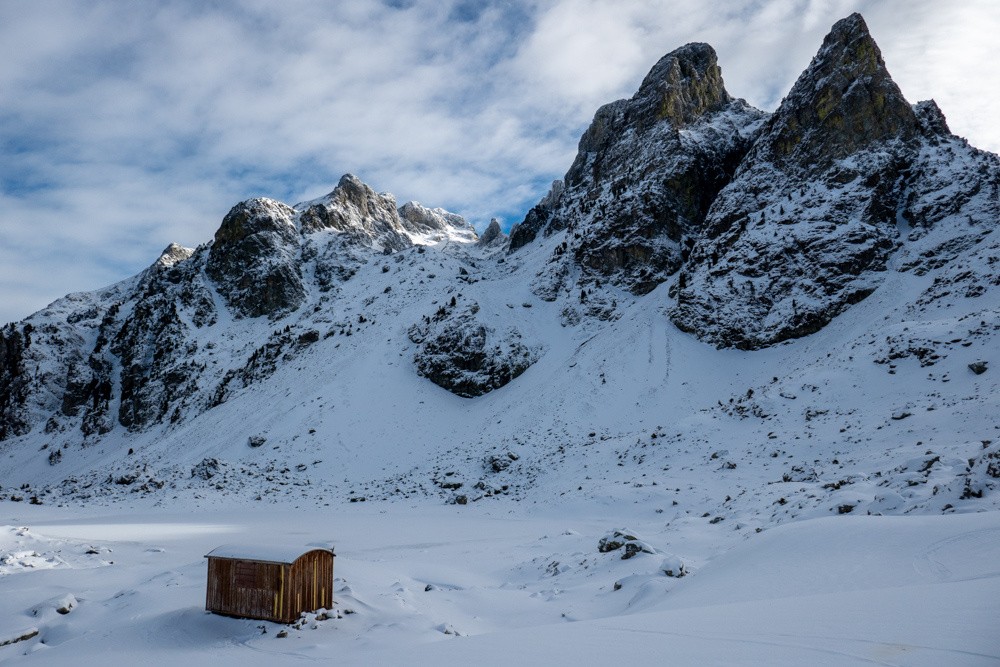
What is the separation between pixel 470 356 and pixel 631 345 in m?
11.8

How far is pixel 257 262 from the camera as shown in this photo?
5759 cm

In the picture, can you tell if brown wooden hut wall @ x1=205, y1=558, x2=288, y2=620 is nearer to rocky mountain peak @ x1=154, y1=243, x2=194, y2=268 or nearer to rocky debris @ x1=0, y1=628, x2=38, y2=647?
rocky debris @ x1=0, y1=628, x2=38, y2=647

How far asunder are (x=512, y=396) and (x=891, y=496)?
26.4m

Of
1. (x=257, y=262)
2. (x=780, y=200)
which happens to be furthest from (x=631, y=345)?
(x=257, y=262)

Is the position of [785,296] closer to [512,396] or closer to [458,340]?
[512,396]

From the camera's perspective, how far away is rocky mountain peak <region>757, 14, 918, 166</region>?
1513 inches

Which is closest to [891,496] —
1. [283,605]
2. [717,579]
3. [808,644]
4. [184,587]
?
[717,579]

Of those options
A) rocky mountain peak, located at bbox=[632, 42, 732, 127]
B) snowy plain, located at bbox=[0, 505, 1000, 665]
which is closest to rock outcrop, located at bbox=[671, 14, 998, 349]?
rocky mountain peak, located at bbox=[632, 42, 732, 127]

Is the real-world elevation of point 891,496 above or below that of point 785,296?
below

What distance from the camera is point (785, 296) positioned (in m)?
33.6

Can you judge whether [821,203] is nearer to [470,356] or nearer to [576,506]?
[470,356]

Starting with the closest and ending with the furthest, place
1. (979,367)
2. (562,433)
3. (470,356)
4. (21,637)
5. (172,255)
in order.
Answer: (21,637) → (979,367) → (562,433) → (470,356) → (172,255)

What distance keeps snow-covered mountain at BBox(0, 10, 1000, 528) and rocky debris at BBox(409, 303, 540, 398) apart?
192 millimetres

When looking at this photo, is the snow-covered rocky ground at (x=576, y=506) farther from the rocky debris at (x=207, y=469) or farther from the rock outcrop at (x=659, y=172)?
the rock outcrop at (x=659, y=172)
